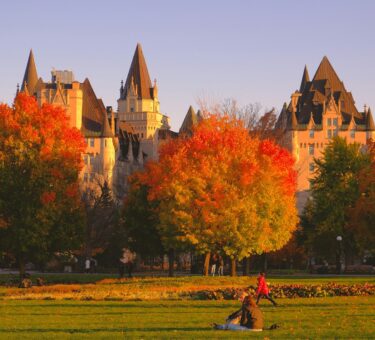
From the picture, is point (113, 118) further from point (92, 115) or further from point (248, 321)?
point (248, 321)

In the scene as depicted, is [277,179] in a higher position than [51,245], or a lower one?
higher

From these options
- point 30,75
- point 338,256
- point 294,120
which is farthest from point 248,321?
point 30,75

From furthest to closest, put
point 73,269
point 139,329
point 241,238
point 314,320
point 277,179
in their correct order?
1. point 73,269
2. point 277,179
3. point 241,238
4. point 314,320
5. point 139,329

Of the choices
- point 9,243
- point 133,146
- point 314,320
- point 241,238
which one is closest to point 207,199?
point 241,238

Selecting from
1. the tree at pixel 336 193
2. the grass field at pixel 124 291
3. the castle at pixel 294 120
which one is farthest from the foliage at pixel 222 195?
the castle at pixel 294 120

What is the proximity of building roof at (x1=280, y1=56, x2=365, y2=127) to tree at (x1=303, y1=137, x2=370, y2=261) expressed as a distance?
76.9 meters

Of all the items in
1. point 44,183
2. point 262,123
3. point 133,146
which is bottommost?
point 44,183

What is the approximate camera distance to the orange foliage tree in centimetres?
5144

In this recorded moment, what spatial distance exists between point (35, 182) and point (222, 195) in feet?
35.6

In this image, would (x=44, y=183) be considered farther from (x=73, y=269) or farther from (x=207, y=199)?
(x=73, y=269)

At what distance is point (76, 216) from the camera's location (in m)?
54.3

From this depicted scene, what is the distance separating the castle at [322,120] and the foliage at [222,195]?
101 metres

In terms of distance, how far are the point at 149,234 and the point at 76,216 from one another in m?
13.6

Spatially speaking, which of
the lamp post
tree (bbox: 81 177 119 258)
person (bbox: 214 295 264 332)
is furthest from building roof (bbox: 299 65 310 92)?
person (bbox: 214 295 264 332)
